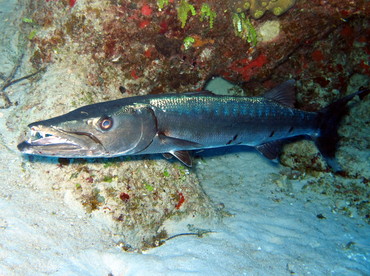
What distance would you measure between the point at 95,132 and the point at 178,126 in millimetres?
1185

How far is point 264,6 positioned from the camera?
5145mm

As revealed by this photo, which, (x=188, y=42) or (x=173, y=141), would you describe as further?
(x=188, y=42)

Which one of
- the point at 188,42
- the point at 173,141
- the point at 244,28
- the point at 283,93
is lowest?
the point at 173,141

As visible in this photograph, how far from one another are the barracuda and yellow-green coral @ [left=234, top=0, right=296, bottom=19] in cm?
192

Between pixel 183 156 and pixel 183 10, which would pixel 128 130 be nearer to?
pixel 183 156

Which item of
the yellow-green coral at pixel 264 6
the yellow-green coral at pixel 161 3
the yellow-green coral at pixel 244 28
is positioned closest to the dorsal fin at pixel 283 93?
the yellow-green coral at pixel 244 28

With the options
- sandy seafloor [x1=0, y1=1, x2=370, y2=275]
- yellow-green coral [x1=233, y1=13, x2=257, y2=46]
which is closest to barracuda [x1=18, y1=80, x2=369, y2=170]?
sandy seafloor [x1=0, y1=1, x2=370, y2=275]

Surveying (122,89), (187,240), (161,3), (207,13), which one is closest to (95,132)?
(122,89)

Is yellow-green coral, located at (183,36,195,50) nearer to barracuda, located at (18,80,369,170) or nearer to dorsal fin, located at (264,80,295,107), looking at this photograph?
barracuda, located at (18,80,369,170)

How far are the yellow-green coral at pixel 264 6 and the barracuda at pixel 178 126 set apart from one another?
1.92 m

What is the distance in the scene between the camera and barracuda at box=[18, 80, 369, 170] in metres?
2.82

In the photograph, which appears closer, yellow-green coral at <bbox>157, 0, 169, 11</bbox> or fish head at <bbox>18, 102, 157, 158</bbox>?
fish head at <bbox>18, 102, 157, 158</bbox>

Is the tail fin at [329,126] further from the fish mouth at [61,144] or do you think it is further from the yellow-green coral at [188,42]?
the fish mouth at [61,144]

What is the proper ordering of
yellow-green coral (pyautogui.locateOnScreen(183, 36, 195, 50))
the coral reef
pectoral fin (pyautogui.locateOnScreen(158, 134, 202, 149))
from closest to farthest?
pectoral fin (pyautogui.locateOnScreen(158, 134, 202, 149)) < the coral reef < yellow-green coral (pyautogui.locateOnScreen(183, 36, 195, 50))
